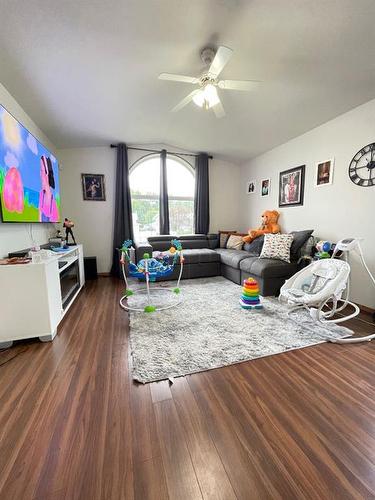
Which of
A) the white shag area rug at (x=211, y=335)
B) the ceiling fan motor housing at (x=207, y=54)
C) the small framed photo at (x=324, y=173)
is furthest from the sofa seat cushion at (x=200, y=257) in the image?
the ceiling fan motor housing at (x=207, y=54)

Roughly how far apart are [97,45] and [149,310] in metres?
2.64

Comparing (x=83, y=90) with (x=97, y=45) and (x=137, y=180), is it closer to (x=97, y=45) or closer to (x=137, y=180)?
(x=97, y=45)

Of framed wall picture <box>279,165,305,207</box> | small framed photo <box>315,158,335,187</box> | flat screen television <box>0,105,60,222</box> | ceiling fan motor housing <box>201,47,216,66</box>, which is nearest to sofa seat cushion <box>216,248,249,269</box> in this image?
framed wall picture <box>279,165,305,207</box>

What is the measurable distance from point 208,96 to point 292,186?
7.10 feet

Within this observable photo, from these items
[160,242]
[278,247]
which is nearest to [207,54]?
[278,247]

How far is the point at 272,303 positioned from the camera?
2.74 meters

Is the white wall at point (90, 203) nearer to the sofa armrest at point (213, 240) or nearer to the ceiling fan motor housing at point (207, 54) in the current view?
the sofa armrest at point (213, 240)

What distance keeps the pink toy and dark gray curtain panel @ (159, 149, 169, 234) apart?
8.81 feet

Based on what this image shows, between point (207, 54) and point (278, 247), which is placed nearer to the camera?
point (207, 54)

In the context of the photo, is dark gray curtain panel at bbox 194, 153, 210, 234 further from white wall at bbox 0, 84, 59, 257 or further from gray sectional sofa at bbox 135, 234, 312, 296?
white wall at bbox 0, 84, 59, 257

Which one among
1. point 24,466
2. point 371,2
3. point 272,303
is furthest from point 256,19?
point 24,466

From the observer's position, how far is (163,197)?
459 cm

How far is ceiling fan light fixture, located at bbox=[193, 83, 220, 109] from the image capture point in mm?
2146

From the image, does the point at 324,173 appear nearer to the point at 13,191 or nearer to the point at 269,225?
the point at 269,225
